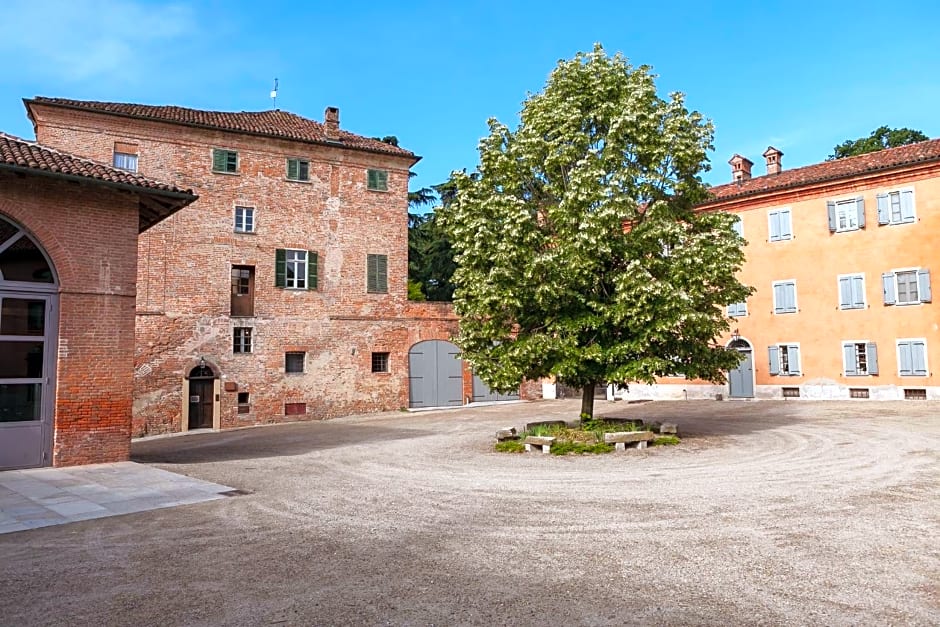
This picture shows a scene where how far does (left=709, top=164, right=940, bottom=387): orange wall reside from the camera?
22.7 meters

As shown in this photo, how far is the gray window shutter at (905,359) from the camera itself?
22688 millimetres

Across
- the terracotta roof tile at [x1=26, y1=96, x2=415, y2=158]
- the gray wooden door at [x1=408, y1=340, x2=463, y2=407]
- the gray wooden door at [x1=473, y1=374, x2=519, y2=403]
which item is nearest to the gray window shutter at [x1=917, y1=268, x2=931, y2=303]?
the gray wooden door at [x1=473, y1=374, x2=519, y2=403]

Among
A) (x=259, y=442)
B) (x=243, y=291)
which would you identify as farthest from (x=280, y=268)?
(x=259, y=442)

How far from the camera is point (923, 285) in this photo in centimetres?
2258

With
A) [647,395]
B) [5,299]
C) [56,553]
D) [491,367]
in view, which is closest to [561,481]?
[491,367]

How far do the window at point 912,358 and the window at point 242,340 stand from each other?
24279mm

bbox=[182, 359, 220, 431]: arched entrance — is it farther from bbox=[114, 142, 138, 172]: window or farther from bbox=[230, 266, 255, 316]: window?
bbox=[114, 142, 138, 172]: window

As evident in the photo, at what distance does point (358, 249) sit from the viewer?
2603cm

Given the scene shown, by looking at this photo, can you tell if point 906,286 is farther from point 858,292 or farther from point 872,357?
point 872,357

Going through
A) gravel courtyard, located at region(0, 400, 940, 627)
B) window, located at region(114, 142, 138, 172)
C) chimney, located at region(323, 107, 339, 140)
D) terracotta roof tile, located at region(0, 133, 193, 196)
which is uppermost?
chimney, located at region(323, 107, 339, 140)

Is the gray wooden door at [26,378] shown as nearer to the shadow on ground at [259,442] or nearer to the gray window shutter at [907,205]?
the shadow on ground at [259,442]

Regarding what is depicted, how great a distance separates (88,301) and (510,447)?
340 inches

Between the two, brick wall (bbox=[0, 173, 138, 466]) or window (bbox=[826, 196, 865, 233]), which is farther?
window (bbox=[826, 196, 865, 233])

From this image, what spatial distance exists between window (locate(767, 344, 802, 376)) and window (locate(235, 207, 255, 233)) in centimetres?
2181
